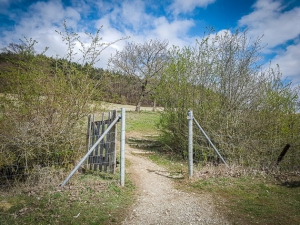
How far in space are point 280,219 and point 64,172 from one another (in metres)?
5.16

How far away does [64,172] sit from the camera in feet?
18.9

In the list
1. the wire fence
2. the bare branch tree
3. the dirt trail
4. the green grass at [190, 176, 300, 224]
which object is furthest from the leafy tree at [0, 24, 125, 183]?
the bare branch tree

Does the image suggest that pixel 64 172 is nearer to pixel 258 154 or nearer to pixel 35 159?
pixel 35 159

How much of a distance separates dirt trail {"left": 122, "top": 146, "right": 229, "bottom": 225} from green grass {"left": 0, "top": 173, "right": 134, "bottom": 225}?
0.97 ft

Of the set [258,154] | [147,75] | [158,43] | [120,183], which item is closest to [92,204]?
[120,183]

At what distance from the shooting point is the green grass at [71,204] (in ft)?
11.7

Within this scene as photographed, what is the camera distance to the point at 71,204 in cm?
402

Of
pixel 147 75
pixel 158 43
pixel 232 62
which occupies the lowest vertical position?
pixel 232 62

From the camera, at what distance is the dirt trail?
3.74 m

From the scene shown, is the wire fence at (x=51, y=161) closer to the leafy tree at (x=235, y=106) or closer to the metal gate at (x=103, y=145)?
the metal gate at (x=103, y=145)

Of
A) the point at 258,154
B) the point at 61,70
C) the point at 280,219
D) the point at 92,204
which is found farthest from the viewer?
the point at 258,154

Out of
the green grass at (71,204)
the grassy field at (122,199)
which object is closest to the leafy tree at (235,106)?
the grassy field at (122,199)

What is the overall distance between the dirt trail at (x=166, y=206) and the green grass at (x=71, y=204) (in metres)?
0.30

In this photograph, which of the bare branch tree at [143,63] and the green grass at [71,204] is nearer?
the green grass at [71,204]
